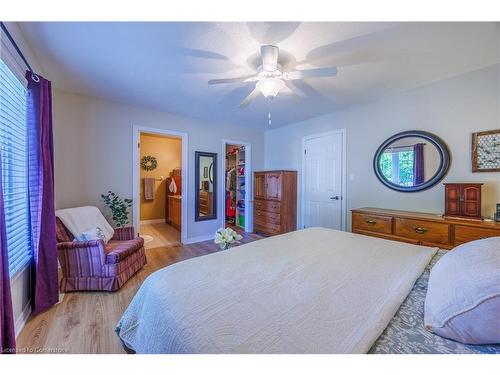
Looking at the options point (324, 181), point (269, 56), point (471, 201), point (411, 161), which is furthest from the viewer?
point (324, 181)

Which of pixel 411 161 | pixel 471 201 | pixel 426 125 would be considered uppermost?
pixel 426 125

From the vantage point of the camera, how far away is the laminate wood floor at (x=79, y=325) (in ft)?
4.75

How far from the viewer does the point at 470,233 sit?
1981 millimetres

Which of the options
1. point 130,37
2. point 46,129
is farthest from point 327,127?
point 46,129

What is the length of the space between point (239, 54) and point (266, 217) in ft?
10.1

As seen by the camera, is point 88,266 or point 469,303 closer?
point 469,303

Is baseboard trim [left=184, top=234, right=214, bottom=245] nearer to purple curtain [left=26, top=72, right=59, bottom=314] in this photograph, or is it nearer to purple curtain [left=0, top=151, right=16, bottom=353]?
purple curtain [left=26, top=72, right=59, bottom=314]

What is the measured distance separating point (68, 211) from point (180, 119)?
220 centimetres

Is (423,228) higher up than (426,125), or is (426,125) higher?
(426,125)

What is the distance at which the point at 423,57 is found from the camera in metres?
2.02

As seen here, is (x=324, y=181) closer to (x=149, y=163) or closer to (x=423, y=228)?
(x=423, y=228)

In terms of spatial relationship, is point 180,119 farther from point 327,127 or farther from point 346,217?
point 346,217

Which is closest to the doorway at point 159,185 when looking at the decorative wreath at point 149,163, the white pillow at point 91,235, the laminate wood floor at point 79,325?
the decorative wreath at point 149,163

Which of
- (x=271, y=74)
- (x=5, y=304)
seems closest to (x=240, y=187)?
(x=271, y=74)
